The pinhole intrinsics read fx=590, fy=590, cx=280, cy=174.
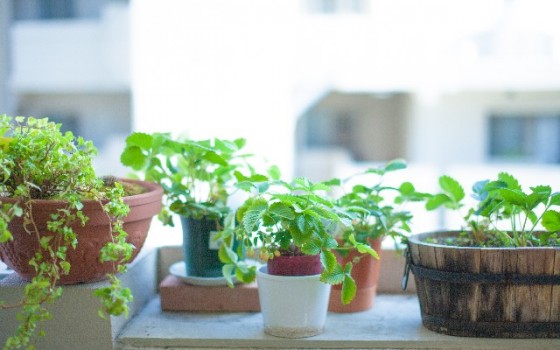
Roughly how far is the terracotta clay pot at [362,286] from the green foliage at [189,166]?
0.27 meters

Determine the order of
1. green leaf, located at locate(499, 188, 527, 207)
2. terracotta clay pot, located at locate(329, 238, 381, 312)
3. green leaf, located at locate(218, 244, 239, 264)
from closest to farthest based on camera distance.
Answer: green leaf, located at locate(499, 188, 527, 207) → green leaf, located at locate(218, 244, 239, 264) → terracotta clay pot, located at locate(329, 238, 381, 312)

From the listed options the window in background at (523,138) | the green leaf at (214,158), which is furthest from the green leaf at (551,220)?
the window in background at (523,138)

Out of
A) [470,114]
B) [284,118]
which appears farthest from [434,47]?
[284,118]

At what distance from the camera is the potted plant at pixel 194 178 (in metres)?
1.23

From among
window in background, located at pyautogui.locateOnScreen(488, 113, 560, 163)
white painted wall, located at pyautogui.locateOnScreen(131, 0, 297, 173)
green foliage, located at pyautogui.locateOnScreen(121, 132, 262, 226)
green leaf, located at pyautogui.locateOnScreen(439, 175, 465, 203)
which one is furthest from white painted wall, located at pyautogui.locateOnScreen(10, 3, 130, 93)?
green leaf, located at pyautogui.locateOnScreen(439, 175, 465, 203)

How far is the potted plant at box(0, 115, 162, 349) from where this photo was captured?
3.26ft

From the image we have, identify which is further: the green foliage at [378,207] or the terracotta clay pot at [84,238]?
the green foliage at [378,207]

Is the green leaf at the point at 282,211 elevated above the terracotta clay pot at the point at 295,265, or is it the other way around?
the green leaf at the point at 282,211

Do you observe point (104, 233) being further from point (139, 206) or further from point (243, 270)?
point (243, 270)

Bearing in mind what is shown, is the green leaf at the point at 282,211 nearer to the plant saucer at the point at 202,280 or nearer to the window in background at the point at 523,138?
the plant saucer at the point at 202,280

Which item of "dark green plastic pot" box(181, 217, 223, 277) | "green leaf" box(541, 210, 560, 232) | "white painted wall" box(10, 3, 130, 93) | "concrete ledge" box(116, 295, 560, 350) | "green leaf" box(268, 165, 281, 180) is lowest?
"concrete ledge" box(116, 295, 560, 350)

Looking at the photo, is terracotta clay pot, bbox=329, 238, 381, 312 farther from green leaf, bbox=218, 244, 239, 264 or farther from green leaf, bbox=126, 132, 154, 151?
green leaf, bbox=126, 132, 154, 151

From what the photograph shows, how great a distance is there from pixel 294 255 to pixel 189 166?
0.31 m

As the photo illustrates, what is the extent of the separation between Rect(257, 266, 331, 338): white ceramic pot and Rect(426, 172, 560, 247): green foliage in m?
0.32
